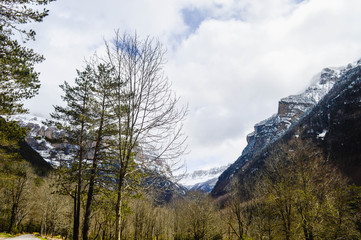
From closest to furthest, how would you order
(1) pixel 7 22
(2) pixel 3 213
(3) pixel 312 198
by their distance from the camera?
(1) pixel 7 22 < (3) pixel 312 198 < (2) pixel 3 213

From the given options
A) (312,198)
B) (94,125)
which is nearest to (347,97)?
(312,198)

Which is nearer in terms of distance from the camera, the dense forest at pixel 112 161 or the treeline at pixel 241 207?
the dense forest at pixel 112 161

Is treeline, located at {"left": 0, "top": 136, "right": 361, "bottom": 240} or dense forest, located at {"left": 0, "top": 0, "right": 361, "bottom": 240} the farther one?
treeline, located at {"left": 0, "top": 136, "right": 361, "bottom": 240}

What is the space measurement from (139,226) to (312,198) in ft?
85.7

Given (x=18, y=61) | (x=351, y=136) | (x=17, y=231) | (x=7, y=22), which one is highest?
(x=351, y=136)

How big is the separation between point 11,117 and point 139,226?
2764cm

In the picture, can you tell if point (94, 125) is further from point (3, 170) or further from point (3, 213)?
point (3, 213)

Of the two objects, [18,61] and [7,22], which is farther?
[18,61]

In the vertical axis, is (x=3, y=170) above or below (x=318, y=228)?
above

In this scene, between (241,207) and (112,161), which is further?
(241,207)

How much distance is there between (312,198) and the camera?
14.2 meters

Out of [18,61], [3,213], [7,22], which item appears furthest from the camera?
[3,213]

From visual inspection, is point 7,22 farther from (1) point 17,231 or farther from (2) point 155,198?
(1) point 17,231

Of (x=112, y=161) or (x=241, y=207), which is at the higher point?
(x=112, y=161)
